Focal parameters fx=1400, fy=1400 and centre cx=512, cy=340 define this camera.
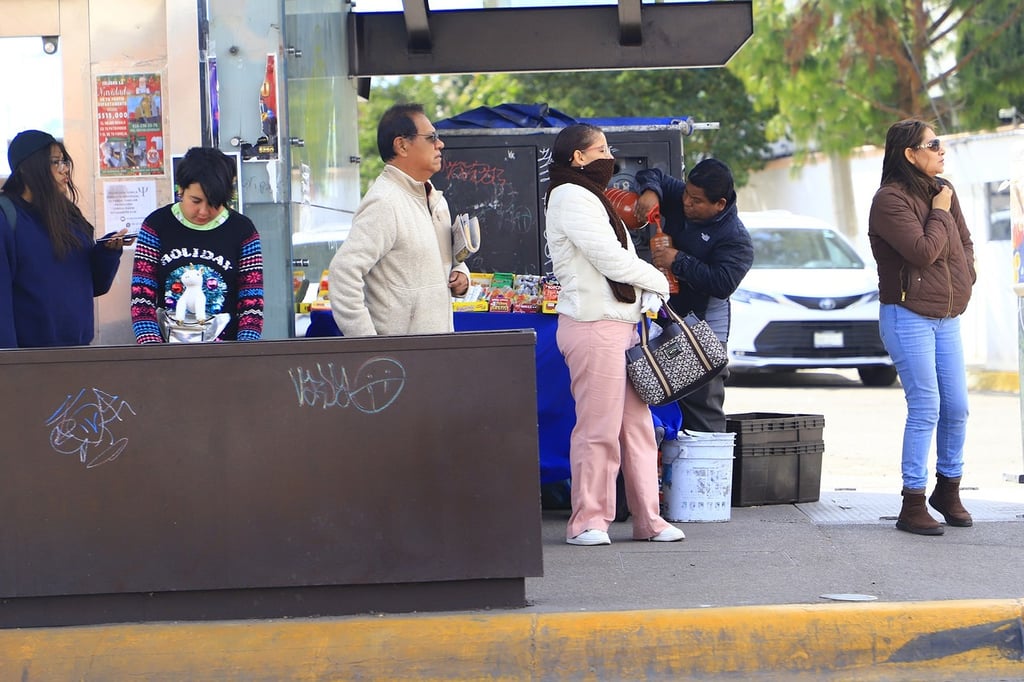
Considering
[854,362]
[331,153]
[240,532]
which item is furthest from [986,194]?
[240,532]

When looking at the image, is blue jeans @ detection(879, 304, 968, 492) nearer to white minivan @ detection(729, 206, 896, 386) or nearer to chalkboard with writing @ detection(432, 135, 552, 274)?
chalkboard with writing @ detection(432, 135, 552, 274)

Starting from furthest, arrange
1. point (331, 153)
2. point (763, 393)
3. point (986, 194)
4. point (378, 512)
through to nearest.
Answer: point (986, 194), point (763, 393), point (331, 153), point (378, 512)

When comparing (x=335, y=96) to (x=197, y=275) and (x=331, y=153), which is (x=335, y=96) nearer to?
(x=331, y=153)

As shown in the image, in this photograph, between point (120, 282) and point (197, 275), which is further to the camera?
point (120, 282)

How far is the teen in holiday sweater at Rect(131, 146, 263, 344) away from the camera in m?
5.60

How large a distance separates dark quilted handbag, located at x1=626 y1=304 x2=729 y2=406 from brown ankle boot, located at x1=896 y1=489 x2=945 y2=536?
1.15m

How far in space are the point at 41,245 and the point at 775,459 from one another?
391 cm

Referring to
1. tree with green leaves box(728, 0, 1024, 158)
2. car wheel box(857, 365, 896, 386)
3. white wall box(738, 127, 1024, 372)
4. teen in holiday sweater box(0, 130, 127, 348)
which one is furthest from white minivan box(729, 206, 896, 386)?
teen in holiday sweater box(0, 130, 127, 348)

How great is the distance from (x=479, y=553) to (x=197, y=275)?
1.64 meters

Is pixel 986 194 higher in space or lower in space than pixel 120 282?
higher

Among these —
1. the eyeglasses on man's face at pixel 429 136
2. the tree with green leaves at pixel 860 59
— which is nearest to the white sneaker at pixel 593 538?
the eyeglasses on man's face at pixel 429 136

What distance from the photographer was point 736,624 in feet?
16.3

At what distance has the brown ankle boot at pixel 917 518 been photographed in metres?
6.46

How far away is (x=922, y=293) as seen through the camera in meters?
6.32
